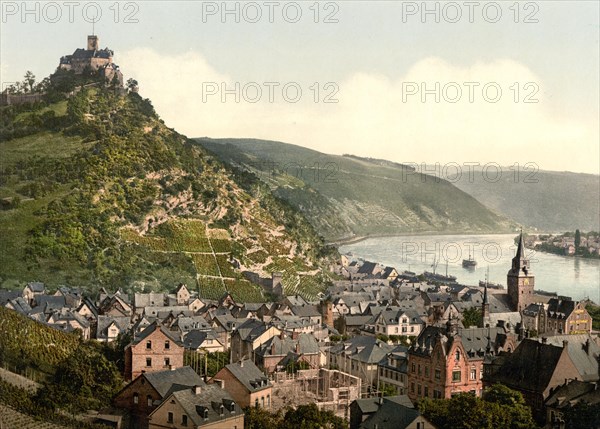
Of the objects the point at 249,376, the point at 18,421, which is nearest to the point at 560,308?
the point at 249,376

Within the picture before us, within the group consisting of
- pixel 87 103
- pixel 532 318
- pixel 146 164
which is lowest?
pixel 532 318

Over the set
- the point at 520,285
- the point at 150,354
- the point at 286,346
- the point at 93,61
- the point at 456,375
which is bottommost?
the point at 456,375

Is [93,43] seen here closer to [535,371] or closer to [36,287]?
[36,287]

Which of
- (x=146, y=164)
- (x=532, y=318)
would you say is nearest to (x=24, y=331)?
(x=532, y=318)

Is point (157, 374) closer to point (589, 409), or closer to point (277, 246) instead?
point (589, 409)

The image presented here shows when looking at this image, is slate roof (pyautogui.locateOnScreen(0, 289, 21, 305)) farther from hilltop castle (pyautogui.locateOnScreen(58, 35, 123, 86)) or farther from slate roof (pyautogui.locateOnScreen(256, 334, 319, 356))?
hilltop castle (pyautogui.locateOnScreen(58, 35, 123, 86))

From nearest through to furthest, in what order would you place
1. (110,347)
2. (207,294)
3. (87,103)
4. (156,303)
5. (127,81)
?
(110,347), (156,303), (207,294), (87,103), (127,81)

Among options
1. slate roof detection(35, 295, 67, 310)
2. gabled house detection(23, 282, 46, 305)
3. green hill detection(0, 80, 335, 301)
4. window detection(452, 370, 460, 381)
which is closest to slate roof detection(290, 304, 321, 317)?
green hill detection(0, 80, 335, 301)
